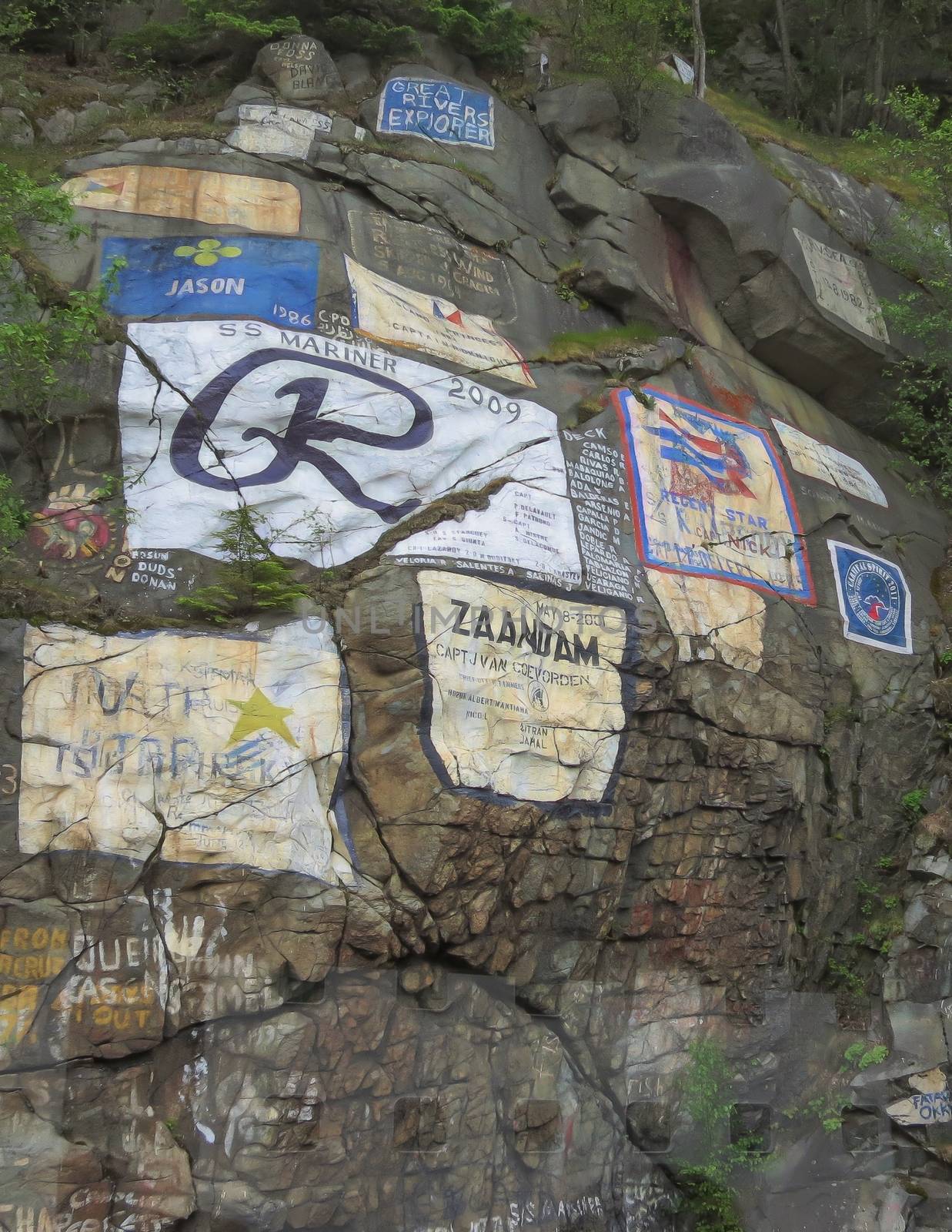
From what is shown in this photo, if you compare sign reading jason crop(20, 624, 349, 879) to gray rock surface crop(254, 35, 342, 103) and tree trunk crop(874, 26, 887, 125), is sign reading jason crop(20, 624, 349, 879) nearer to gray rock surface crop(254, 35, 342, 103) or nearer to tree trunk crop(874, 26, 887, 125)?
gray rock surface crop(254, 35, 342, 103)

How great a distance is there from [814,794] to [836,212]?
745 cm

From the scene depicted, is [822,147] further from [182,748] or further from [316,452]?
[182,748]

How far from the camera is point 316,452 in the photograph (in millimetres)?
9500

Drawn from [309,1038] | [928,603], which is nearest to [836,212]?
[928,603]

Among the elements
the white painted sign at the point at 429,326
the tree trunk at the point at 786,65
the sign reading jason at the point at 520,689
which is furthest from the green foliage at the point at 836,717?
the tree trunk at the point at 786,65

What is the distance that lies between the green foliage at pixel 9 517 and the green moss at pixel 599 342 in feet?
15.4

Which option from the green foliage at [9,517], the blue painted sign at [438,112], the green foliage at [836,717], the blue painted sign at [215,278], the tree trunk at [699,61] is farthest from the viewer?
the tree trunk at [699,61]

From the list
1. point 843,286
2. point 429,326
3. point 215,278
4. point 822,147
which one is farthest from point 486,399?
point 822,147

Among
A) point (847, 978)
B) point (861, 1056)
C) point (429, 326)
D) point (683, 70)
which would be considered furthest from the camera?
point (683, 70)

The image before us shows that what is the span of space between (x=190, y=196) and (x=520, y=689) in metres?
5.08

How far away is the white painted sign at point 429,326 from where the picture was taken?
10.3 m

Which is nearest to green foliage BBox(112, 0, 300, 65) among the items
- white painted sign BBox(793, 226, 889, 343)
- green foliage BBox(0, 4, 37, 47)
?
green foliage BBox(0, 4, 37, 47)

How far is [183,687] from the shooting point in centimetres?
823

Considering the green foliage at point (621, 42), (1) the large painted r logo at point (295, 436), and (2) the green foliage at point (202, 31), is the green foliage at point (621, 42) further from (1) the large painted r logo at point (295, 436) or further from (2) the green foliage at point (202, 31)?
(1) the large painted r logo at point (295, 436)
